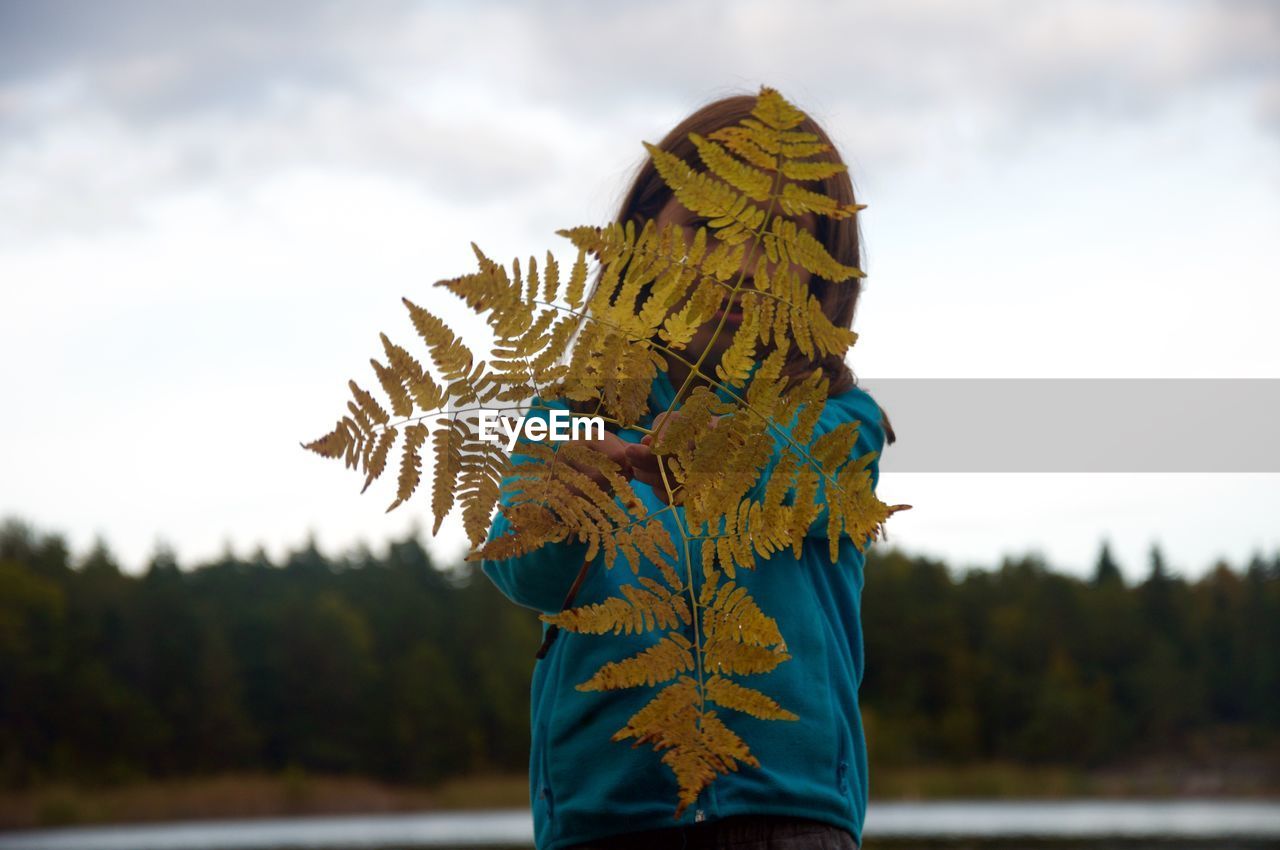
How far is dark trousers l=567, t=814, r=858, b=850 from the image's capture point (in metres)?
2.16

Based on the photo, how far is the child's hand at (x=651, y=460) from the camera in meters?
1.66

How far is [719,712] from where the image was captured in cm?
220

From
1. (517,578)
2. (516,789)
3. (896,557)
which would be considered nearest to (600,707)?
(517,578)

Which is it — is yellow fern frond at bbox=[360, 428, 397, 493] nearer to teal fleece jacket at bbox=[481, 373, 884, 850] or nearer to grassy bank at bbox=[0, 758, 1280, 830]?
teal fleece jacket at bbox=[481, 373, 884, 850]

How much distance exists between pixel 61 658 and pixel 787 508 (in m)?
64.5

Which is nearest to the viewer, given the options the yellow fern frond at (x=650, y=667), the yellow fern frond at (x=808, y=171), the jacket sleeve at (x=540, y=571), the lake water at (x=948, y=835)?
the yellow fern frond at (x=650, y=667)

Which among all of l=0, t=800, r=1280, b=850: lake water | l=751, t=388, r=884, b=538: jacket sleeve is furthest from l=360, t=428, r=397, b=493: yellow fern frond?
l=0, t=800, r=1280, b=850: lake water

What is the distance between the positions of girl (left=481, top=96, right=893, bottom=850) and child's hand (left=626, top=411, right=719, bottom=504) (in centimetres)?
29

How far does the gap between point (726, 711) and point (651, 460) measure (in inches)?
28.8

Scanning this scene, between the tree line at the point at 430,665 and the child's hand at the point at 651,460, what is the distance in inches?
2174

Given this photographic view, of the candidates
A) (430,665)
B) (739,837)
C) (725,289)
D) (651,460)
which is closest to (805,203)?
(725,289)

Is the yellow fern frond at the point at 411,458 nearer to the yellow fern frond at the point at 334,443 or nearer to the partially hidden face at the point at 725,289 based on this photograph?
the yellow fern frond at the point at 334,443

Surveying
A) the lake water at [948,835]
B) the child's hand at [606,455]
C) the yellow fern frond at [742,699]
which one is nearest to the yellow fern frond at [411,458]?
the child's hand at [606,455]

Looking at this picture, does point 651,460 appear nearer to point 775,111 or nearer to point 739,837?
point 775,111
